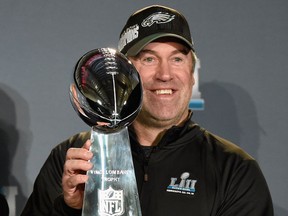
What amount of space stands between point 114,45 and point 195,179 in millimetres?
685

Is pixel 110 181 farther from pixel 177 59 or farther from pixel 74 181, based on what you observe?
pixel 177 59

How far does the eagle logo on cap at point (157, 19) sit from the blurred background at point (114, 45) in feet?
1.59

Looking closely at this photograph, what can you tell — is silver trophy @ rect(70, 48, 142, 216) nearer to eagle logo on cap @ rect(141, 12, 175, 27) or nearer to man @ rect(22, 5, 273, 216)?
man @ rect(22, 5, 273, 216)

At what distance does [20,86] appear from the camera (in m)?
1.62

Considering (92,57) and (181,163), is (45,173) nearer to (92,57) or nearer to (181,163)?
(181,163)

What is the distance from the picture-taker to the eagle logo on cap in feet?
3.80

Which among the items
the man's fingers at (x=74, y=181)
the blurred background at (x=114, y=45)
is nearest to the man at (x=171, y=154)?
the man's fingers at (x=74, y=181)

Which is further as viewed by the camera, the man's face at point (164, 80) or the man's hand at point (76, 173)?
the man's face at point (164, 80)

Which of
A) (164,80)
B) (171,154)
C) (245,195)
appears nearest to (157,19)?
(164,80)

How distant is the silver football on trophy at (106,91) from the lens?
0.76m

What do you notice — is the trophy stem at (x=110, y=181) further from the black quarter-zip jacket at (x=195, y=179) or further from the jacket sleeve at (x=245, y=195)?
the jacket sleeve at (x=245, y=195)

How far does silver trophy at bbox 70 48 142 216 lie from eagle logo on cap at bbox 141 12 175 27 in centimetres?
37

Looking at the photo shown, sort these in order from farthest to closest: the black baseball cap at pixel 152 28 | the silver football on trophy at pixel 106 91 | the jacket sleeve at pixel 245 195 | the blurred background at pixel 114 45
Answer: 1. the blurred background at pixel 114 45
2. the black baseball cap at pixel 152 28
3. the jacket sleeve at pixel 245 195
4. the silver football on trophy at pixel 106 91

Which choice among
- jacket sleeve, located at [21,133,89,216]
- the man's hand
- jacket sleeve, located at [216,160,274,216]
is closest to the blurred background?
jacket sleeve, located at [21,133,89,216]
